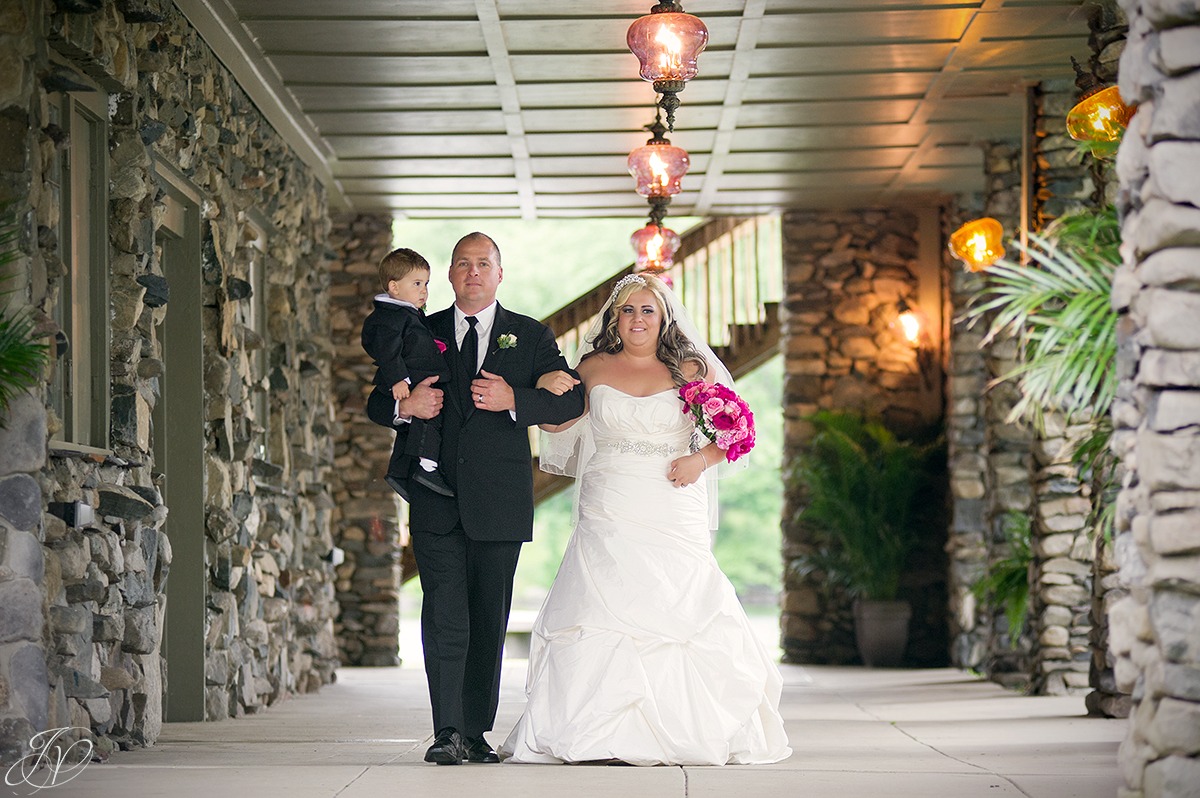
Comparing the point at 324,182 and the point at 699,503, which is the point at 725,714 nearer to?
the point at 699,503

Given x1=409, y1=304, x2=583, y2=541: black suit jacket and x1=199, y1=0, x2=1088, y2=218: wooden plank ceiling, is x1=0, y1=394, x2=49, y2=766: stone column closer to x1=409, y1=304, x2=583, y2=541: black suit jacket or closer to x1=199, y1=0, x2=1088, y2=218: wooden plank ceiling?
x1=409, y1=304, x2=583, y2=541: black suit jacket

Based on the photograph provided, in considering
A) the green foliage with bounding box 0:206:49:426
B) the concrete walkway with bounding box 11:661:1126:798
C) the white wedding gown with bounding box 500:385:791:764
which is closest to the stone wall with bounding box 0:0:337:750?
the green foliage with bounding box 0:206:49:426

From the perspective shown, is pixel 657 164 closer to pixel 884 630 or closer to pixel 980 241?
pixel 980 241

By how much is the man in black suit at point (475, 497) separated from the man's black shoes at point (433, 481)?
3 centimetres

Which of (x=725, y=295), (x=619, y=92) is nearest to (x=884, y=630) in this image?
(x=725, y=295)

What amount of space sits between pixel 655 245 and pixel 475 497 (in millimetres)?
5208

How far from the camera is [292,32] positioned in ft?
25.4

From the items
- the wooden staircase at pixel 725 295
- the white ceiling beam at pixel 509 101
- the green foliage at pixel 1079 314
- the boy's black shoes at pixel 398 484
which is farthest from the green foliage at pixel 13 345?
the wooden staircase at pixel 725 295

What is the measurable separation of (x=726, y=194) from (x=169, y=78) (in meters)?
5.87

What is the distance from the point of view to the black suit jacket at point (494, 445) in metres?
5.01

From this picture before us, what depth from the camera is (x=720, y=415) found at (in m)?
5.43

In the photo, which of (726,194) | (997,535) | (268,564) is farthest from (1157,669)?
(726,194)

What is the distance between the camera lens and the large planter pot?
12305 millimetres

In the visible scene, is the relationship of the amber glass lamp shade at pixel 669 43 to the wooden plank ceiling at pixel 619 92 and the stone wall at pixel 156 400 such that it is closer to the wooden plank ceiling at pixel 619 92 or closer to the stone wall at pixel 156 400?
the wooden plank ceiling at pixel 619 92
